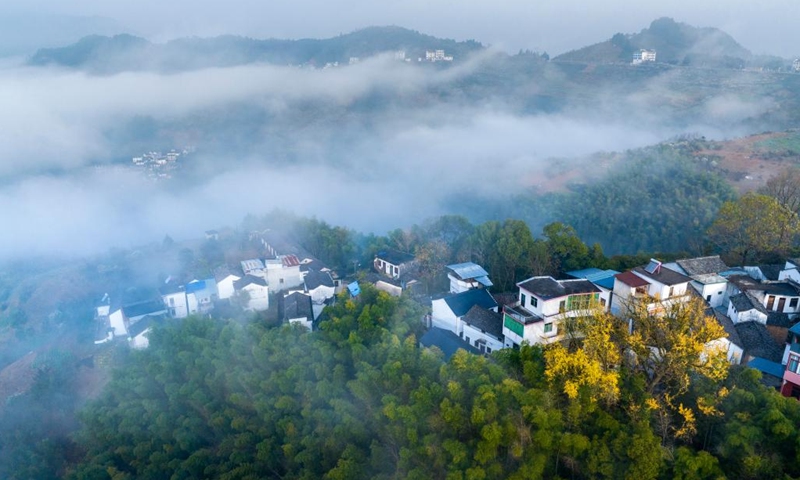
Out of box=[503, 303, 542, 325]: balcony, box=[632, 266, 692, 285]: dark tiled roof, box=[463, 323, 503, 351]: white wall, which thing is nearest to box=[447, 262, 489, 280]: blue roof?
box=[463, 323, 503, 351]: white wall

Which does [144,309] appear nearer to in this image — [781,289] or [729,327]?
[729,327]

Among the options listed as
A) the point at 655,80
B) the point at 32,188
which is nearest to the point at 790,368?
the point at 655,80

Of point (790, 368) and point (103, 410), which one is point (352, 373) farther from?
point (790, 368)

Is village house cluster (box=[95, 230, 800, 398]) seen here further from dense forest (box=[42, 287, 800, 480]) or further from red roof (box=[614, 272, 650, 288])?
dense forest (box=[42, 287, 800, 480])

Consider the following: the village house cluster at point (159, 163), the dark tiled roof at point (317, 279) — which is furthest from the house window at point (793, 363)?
the village house cluster at point (159, 163)

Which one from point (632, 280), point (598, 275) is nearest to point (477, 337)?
point (632, 280)

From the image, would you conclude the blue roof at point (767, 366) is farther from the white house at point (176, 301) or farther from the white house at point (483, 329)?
the white house at point (176, 301)
